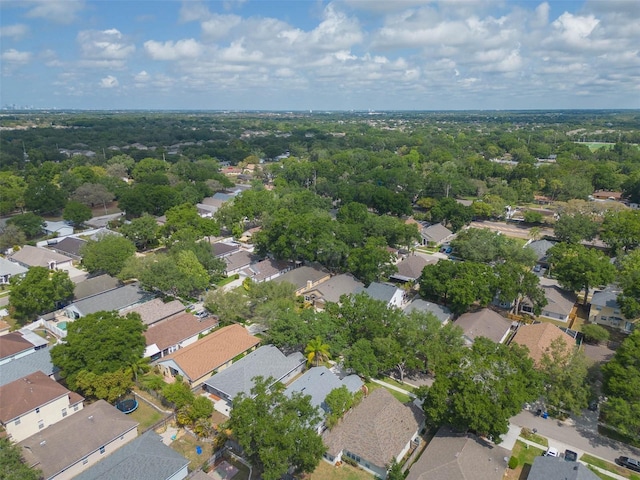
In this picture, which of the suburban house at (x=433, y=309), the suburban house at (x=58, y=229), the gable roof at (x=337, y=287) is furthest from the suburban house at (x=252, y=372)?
the suburban house at (x=58, y=229)

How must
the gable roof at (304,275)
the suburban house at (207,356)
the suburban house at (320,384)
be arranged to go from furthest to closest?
1. the gable roof at (304,275)
2. the suburban house at (207,356)
3. the suburban house at (320,384)

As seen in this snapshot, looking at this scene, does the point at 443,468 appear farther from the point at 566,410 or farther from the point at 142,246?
the point at 142,246

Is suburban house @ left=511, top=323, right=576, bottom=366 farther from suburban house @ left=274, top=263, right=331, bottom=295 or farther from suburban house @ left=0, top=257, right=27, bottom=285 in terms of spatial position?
suburban house @ left=0, top=257, right=27, bottom=285

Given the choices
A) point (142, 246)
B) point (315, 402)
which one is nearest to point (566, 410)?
point (315, 402)

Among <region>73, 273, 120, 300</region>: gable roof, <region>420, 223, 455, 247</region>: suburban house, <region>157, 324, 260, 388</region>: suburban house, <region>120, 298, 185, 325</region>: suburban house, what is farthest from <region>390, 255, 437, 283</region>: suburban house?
<region>73, 273, 120, 300</region>: gable roof

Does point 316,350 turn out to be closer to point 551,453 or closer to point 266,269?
point 551,453

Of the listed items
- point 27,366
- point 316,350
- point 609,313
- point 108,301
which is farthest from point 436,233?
point 27,366

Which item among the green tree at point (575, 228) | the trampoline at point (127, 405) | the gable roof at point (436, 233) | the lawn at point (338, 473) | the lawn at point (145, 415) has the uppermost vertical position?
the green tree at point (575, 228)

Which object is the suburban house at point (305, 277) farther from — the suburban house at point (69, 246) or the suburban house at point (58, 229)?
the suburban house at point (58, 229)
